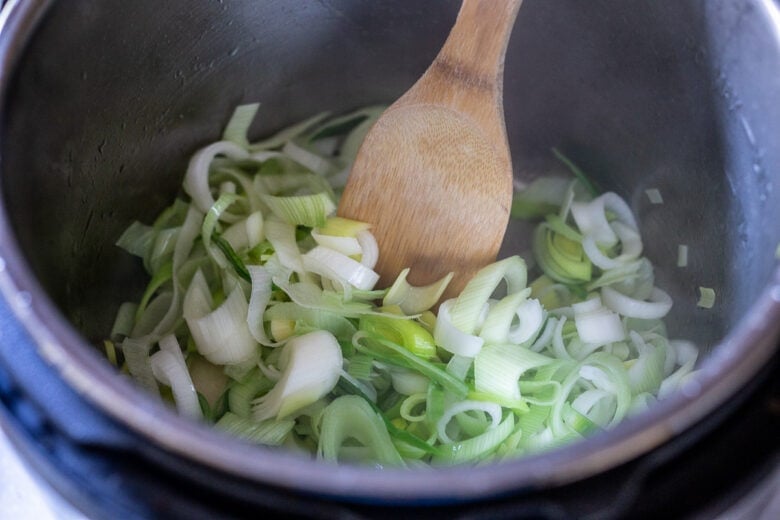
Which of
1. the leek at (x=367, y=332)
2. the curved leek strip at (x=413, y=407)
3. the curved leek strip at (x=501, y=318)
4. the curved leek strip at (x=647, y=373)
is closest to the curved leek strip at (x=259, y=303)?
the leek at (x=367, y=332)

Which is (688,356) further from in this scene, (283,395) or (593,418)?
(283,395)

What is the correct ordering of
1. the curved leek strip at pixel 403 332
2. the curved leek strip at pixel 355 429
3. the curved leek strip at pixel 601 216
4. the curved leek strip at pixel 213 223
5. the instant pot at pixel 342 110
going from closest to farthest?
the instant pot at pixel 342 110, the curved leek strip at pixel 355 429, the curved leek strip at pixel 403 332, the curved leek strip at pixel 213 223, the curved leek strip at pixel 601 216

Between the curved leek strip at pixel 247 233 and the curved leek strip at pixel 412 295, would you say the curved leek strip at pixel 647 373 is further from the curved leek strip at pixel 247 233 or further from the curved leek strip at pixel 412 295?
the curved leek strip at pixel 247 233

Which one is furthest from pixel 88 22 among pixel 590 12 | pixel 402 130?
pixel 590 12

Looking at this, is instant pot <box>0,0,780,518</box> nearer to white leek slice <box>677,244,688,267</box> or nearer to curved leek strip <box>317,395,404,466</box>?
white leek slice <box>677,244,688,267</box>

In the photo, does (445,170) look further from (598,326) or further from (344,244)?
(598,326)

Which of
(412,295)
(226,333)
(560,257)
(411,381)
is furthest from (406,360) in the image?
(560,257)
